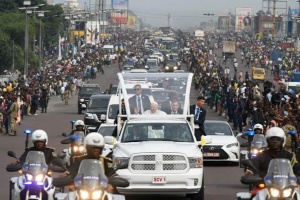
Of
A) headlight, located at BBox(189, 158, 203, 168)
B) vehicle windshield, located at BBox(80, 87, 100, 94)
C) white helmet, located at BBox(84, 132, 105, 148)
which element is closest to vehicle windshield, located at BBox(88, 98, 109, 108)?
vehicle windshield, located at BBox(80, 87, 100, 94)

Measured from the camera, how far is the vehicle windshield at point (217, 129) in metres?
32.5

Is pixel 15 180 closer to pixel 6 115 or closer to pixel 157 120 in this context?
pixel 157 120

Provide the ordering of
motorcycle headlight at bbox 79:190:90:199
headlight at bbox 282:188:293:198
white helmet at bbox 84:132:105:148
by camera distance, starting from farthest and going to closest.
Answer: white helmet at bbox 84:132:105:148 → headlight at bbox 282:188:293:198 → motorcycle headlight at bbox 79:190:90:199

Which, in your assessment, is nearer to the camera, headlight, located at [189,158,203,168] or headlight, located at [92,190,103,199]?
headlight, located at [92,190,103,199]

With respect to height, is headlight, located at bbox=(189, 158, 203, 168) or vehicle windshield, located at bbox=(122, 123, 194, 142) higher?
vehicle windshield, located at bbox=(122, 123, 194, 142)

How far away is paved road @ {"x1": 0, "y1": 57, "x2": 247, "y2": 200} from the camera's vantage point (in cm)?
2433

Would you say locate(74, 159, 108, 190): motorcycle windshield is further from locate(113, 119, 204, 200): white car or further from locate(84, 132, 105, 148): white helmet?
locate(113, 119, 204, 200): white car

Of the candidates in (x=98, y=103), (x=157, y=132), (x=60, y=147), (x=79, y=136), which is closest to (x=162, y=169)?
(x=157, y=132)

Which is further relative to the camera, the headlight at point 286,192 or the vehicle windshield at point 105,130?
the vehicle windshield at point 105,130

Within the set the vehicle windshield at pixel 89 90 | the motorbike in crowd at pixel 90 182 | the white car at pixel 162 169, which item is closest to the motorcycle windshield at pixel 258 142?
the white car at pixel 162 169

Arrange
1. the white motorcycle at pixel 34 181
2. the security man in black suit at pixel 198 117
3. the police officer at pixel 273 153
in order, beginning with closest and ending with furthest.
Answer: the police officer at pixel 273 153
the white motorcycle at pixel 34 181
the security man in black suit at pixel 198 117

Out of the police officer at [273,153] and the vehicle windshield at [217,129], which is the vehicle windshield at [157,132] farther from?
the vehicle windshield at [217,129]

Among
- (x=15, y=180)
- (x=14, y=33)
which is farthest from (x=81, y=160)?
(x=14, y=33)

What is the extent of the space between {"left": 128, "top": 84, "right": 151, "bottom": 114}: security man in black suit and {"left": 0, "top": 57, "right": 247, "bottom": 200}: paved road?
2014 millimetres
